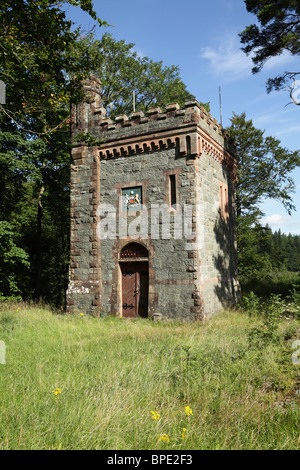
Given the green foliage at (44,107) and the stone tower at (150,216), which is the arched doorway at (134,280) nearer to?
the stone tower at (150,216)

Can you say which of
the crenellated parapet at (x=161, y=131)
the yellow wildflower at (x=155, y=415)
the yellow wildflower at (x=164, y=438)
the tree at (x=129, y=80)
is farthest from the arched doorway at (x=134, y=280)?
the tree at (x=129, y=80)

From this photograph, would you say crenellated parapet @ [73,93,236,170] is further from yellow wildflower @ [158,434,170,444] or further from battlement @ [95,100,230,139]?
yellow wildflower @ [158,434,170,444]

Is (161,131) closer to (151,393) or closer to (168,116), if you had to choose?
(168,116)

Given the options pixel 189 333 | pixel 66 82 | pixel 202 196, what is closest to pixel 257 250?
pixel 202 196

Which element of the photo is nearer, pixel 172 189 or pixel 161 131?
pixel 172 189

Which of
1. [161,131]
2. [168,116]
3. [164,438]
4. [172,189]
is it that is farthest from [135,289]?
[164,438]

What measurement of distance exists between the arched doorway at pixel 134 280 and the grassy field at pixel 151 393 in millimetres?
3805

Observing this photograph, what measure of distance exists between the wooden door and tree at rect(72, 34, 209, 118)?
14.6 m

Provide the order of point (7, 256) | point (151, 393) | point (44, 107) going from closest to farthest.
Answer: point (151, 393), point (44, 107), point (7, 256)

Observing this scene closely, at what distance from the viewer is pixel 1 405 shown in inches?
167

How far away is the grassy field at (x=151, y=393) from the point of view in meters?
3.64

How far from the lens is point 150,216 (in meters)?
12.1

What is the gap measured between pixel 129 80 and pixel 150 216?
15.7 metres
